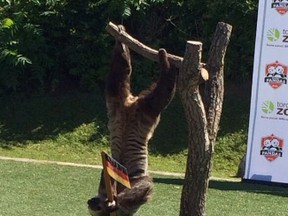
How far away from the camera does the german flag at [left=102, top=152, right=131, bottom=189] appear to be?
4.11 meters

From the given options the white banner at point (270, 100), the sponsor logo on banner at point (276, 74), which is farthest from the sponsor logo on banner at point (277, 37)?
the sponsor logo on banner at point (276, 74)

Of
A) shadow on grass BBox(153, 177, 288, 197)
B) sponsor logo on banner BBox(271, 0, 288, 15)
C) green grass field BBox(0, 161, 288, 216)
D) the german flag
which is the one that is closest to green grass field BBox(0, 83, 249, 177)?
shadow on grass BBox(153, 177, 288, 197)

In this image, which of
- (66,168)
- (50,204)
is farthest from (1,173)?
(50,204)

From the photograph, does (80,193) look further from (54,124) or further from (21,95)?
(21,95)

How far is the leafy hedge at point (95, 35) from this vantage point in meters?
12.8

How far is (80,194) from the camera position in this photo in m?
8.36

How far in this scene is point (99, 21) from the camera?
43.8 ft

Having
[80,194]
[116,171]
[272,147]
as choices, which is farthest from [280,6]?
[116,171]

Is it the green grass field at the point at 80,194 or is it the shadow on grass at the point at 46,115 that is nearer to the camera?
the green grass field at the point at 80,194

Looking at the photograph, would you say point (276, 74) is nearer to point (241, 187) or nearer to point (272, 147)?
point (272, 147)

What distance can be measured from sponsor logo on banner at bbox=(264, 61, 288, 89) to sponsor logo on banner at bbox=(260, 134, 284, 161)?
66 cm

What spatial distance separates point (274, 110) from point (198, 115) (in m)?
5.78

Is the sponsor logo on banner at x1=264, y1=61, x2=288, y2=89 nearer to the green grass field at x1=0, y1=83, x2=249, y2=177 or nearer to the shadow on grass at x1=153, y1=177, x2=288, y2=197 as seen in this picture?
the shadow on grass at x1=153, y1=177, x2=288, y2=197

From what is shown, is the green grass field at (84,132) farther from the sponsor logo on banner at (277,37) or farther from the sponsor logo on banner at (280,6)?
the sponsor logo on banner at (280,6)
